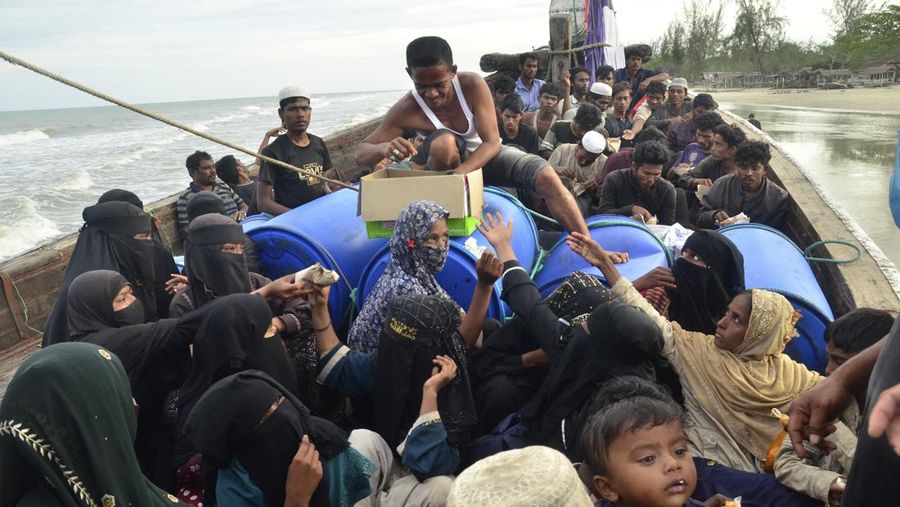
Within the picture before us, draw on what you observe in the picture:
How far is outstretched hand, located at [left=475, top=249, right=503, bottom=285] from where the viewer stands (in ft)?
9.85

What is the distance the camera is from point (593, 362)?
2.38 m

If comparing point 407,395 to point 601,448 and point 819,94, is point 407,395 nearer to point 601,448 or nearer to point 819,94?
point 601,448

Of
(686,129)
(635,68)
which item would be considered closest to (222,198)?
(686,129)

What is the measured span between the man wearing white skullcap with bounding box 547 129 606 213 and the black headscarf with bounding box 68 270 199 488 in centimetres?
393

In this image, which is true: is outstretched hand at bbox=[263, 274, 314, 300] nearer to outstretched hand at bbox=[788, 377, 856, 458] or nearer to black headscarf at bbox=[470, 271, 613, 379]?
black headscarf at bbox=[470, 271, 613, 379]

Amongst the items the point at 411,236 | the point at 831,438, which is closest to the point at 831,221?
the point at 831,438

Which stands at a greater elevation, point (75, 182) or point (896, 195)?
point (896, 195)

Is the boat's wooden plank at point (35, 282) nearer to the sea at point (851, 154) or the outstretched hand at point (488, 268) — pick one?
the outstretched hand at point (488, 268)

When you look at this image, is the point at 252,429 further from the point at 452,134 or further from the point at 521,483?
the point at 452,134

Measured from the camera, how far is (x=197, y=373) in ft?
8.04

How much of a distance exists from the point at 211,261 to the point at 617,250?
2289 millimetres

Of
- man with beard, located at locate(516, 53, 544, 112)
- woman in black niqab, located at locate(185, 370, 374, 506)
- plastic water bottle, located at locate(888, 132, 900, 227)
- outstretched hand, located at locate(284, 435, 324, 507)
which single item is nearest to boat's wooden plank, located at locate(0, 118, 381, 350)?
woman in black niqab, located at locate(185, 370, 374, 506)

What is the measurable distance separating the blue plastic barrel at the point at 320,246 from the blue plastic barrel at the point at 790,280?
2.15 meters

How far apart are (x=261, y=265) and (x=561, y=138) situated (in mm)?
5092
